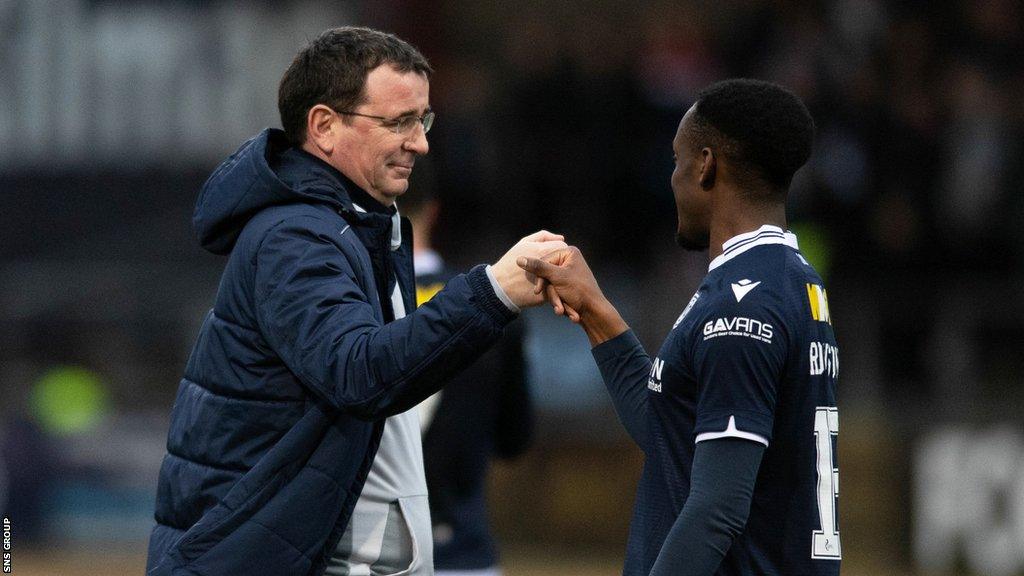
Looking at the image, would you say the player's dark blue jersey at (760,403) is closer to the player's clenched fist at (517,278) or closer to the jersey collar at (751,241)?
the jersey collar at (751,241)

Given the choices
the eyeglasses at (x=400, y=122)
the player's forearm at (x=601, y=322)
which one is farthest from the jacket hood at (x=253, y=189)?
the player's forearm at (x=601, y=322)

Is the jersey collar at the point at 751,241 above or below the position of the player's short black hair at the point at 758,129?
below

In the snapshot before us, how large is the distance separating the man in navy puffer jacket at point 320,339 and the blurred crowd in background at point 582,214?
5.56m

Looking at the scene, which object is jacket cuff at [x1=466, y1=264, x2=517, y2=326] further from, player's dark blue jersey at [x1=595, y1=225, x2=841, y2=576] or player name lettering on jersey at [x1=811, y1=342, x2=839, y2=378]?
player name lettering on jersey at [x1=811, y1=342, x2=839, y2=378]

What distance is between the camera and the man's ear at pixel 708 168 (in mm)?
3082

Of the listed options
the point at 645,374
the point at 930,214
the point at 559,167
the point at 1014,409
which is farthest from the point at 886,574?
the point at 645,374

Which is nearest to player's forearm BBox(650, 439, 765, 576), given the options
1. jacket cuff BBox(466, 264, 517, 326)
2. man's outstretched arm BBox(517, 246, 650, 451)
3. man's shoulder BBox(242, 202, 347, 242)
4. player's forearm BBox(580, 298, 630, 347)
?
man's outstretched arm BBox(517, 246, 650, 451)

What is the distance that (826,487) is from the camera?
9.85 ft

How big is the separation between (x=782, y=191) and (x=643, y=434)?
2.00 feet

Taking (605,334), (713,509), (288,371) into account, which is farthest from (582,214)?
(713,509)

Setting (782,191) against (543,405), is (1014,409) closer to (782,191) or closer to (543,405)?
(543,405)

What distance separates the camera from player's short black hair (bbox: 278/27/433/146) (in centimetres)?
338

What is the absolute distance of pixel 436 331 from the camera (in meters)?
2.99

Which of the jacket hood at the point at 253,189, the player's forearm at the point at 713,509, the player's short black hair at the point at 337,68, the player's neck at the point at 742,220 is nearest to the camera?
the player's forearm at the point at 713,509
